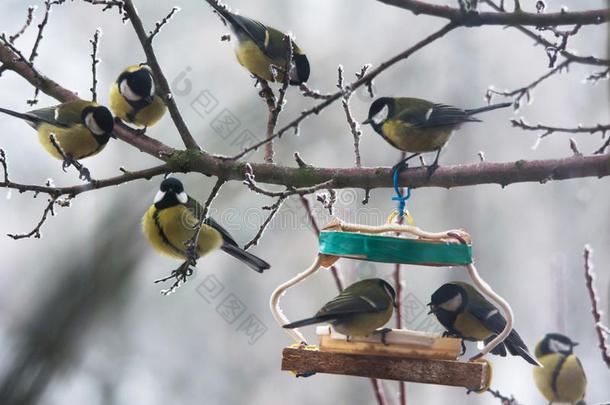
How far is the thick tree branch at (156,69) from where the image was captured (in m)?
2.00

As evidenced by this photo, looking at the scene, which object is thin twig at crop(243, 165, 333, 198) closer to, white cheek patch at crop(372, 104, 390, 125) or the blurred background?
white cheek patch at crop(372, 104, 390, 125)

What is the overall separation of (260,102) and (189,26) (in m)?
1.15

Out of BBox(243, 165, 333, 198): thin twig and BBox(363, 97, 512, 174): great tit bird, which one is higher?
BBox(363, 97, 512, 174): great tit bird

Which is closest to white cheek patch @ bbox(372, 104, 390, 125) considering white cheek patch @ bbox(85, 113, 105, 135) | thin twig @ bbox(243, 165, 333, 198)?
thin twig @ bbox(243, 165, 333, 198)

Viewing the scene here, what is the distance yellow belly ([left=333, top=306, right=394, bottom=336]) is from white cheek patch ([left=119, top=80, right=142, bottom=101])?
1409mm

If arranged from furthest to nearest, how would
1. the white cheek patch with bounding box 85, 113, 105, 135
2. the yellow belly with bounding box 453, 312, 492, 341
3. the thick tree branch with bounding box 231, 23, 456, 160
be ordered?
the white cheek patch with bounding box 85, 113, 105, 135, the yellow belly with bounding box 453, 312, 492, 341, the thick tree branch with bounding box 231, 23, 456, 160

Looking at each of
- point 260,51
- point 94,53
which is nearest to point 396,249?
point 94,53

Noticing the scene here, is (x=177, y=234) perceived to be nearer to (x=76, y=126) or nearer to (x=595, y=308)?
(x=76, y=126)

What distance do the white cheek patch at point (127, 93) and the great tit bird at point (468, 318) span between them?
1449 mm

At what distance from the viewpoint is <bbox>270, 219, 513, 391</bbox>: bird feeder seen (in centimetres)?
165

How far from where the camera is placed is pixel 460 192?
5.66m

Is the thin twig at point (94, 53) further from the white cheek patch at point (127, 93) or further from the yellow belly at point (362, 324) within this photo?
the yellow belly at point (362, 324)

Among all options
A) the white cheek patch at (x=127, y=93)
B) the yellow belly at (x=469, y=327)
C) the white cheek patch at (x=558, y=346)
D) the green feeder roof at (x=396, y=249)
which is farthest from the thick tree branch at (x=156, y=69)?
the white cheek patch at (x=558, y=346)

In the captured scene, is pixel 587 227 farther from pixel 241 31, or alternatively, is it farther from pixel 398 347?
pixel 398 347
